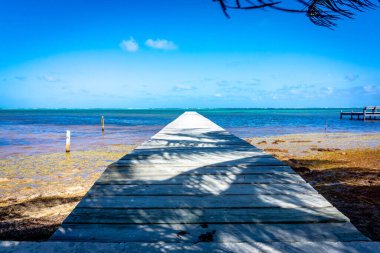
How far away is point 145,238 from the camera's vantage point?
1.75m

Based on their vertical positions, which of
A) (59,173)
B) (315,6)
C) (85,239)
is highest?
(315,6)

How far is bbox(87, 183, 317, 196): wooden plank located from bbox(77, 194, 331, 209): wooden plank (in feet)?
0.32

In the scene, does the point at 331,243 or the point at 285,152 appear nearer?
the point at 331,243

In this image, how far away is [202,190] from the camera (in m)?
2.64

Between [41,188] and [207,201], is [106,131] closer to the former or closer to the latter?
[41,188]

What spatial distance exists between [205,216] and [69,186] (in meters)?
6.43

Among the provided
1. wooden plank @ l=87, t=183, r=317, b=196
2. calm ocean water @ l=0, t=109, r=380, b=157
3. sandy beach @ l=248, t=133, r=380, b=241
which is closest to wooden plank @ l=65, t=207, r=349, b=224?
wooden plank @ l=87, t=183, r=317, b=196

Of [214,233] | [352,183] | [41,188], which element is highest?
[214,233]

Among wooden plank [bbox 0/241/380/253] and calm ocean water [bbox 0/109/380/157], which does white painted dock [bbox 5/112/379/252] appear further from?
calm ocean water [bbox 0/109/380/157]

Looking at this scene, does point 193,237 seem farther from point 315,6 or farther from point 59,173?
point 59,173

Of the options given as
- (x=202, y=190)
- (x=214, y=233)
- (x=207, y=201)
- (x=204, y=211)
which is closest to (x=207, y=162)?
(x=202, y=190)

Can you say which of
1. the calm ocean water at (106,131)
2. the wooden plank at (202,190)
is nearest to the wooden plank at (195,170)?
the wooden plank at (202,190)

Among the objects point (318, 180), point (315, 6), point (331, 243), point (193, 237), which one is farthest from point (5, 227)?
point (318, 180)

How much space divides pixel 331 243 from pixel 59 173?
9192 mm
